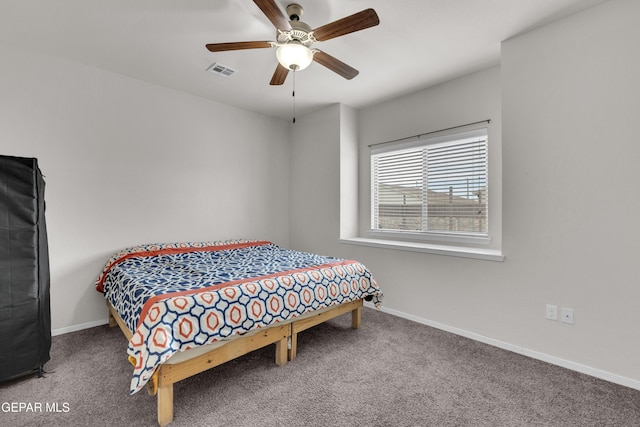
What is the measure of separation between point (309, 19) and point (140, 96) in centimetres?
213

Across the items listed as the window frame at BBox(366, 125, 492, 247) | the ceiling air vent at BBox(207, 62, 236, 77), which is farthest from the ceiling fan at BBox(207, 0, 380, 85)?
the window frame at BBox(366, 125, 492, 247)

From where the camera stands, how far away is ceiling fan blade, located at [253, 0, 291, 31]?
1.61 meters

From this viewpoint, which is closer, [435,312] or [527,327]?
[527,327]

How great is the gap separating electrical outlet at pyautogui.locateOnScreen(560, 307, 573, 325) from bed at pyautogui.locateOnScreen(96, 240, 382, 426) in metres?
1.38

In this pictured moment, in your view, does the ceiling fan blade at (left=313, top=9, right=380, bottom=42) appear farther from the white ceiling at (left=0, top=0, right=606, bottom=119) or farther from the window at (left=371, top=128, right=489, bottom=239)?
the window at (left=371, top=128, right=489, bottom=239)

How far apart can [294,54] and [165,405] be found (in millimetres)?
2212

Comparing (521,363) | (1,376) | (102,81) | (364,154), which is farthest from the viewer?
(364,154)

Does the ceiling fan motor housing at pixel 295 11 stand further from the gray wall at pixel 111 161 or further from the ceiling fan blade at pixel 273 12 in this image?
the gray wall at pixel 111 161

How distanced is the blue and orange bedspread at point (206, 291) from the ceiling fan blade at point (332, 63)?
159cm

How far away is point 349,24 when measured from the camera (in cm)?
176

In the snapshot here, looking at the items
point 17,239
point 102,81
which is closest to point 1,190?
point 17,239

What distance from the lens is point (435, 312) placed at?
3.01 meters

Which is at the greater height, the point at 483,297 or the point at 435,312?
the point at 483,297

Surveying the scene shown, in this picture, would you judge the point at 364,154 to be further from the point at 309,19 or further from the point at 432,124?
the point at 309,19
